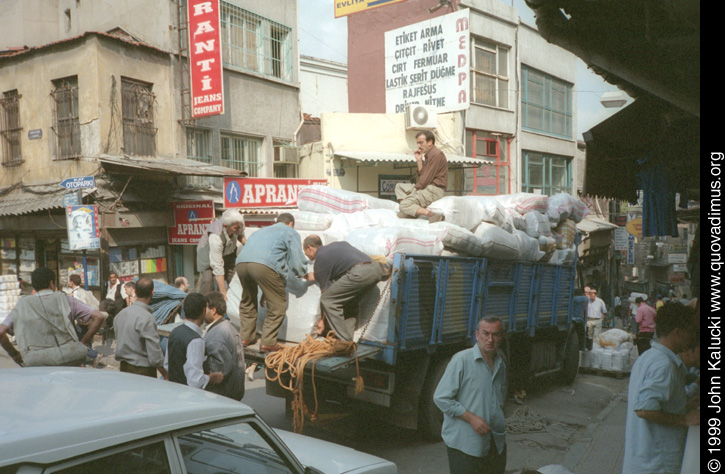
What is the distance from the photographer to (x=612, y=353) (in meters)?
10.6

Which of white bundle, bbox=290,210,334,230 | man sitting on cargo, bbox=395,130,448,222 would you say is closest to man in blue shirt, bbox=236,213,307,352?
white bundle, bbox=290,210,334,230

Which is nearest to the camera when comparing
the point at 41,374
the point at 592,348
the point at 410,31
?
the point at 41,374

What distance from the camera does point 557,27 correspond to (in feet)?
14.0

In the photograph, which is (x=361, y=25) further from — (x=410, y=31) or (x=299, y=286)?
(x=299, y=286)

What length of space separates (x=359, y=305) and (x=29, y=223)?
11992mm

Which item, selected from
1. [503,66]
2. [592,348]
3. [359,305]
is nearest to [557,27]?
[359,305]

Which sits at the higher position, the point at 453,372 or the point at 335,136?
the point at 335,136

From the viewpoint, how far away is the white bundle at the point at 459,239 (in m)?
6.45

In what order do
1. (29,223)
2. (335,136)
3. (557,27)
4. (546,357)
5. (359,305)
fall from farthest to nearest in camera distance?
1. (335,136)
2. (29,223)
3. (546,357)
4. (359,305)
5. (557,27)

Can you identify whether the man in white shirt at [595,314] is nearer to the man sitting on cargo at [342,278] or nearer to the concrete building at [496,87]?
the concrete building at [496,87]

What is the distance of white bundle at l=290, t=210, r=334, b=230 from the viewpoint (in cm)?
680

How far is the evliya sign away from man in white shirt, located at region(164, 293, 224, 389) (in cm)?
1323

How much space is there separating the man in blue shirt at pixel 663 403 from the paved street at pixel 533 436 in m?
2.52

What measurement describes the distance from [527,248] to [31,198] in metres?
11.8
